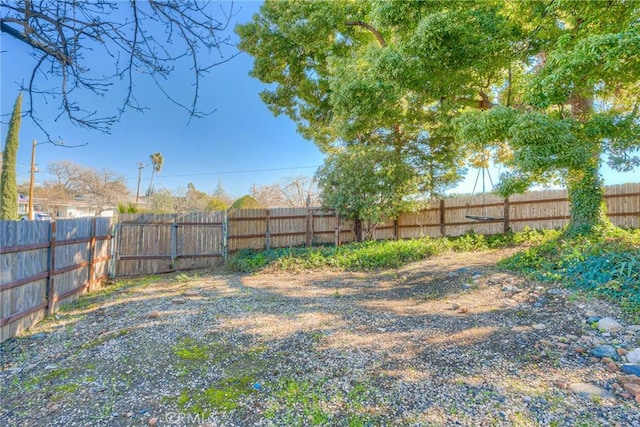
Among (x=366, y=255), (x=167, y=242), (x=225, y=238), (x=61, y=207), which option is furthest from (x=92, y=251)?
(x=61, y=207)

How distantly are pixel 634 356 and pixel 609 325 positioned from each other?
1.98 ft

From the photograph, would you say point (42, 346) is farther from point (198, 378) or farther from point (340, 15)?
point (340, 15)

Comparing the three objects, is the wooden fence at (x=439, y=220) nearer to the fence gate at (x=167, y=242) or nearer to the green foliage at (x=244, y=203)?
the fence gate at (x=167, y=242)

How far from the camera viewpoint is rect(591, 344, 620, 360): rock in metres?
2.50

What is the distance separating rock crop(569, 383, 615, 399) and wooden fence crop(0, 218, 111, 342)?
541 centimetres

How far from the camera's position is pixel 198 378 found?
93.4 inches

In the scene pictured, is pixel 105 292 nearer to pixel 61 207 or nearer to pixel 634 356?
pixel 634 356

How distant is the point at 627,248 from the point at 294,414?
5247 millimetres

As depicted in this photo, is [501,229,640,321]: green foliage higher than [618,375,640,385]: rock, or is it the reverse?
[501,229,640,321]: green foliage

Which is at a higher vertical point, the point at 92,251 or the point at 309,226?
the point at 309,226

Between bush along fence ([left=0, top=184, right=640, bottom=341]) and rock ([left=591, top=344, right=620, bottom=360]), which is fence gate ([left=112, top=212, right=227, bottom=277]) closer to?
bush along fence ([left=0, top=184, right=640, bottom=341])

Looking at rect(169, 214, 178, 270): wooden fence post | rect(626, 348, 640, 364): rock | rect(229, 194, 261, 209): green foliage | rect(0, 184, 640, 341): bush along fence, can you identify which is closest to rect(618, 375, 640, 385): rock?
rect(626, 348, 640, 364): rock

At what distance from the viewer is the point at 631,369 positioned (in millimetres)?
2273

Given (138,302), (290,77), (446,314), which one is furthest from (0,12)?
(290,77)
